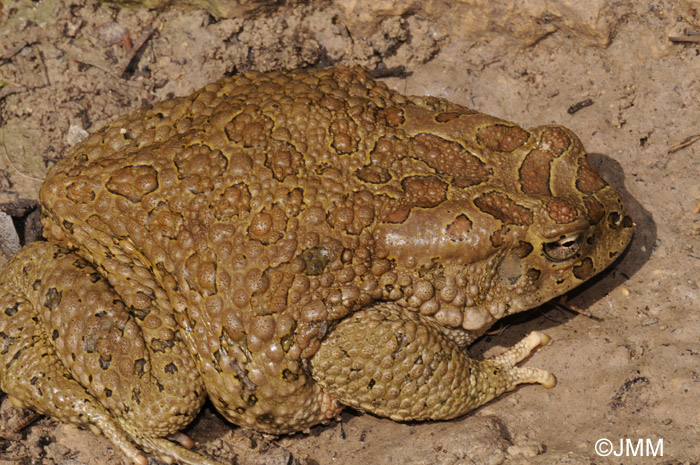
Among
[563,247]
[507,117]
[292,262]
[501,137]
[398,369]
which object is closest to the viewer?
[292,262]

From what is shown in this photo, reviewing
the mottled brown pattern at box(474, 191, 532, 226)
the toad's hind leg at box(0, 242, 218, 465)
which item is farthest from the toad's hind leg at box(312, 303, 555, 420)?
the toad's hind leg at box(0, 242, 218, 465)

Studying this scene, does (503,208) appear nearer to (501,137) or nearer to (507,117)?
(501,137)

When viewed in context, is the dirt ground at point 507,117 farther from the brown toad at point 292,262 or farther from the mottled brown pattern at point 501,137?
the mottled brown pattern at point 501,137

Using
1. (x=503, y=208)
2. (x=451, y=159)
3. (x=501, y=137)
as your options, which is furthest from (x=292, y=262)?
(x=501, y=137)

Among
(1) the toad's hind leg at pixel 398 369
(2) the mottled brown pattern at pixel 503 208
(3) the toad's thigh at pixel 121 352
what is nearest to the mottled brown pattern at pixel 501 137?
(2) the mottled brown pattern at pixel 503 208

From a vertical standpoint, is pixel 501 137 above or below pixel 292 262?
above

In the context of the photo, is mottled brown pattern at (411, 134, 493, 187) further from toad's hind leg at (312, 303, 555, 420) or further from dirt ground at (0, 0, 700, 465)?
dirt ground at (0, 0, 700, 465)

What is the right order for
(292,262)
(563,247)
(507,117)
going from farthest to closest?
(507,117) < (563,247) < (292,262)
